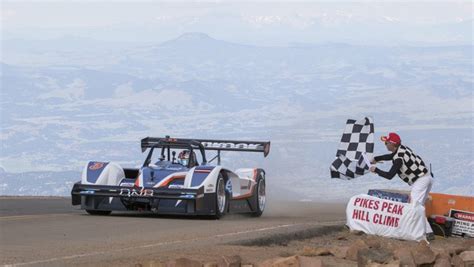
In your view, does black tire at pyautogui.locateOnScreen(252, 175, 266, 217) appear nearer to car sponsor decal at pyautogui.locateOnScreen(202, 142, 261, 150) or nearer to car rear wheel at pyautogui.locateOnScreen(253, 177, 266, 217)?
car rear wheel at pyautogui.locateOnScreen(253, 177, 266, 217)

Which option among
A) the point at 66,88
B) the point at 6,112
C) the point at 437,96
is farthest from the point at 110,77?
the point at 437,96

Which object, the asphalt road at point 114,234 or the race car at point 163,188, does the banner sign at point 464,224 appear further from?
the race car at point 163,188

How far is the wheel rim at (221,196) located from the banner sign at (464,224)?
3.62 meters

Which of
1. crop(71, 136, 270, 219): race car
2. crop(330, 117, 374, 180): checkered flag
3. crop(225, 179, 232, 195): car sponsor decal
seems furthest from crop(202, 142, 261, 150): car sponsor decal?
crop(330, 117, 374, 180): checkered flag

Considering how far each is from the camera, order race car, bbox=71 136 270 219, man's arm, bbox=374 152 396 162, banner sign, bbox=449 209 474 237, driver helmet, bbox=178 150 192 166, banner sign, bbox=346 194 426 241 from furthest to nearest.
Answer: driver helmet, bbox=178 150 192 166 → race car, bbox=71 136 270 219 → banner sign, bbox=449 209 474 237 → man's arm, bbox=374 152 396 162 → banner sign, bbox=346 194 426 241

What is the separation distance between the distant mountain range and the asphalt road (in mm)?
66472

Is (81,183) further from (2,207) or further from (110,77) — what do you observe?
(110,77)

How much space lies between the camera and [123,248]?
13.9m

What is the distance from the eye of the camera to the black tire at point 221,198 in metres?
19.2

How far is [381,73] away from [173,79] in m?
30.8

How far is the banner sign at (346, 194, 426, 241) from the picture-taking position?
17.5 m

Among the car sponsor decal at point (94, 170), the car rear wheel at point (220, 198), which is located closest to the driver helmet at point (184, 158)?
the car rear wheel at point (220, 198)

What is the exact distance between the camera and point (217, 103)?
15375 centimetres

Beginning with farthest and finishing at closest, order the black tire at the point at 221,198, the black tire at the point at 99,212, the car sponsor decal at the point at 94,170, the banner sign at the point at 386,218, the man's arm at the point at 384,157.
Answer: the black tire at the point at 99,212 < the car sponsor decal at the point at 94,170 < the black tire at the point at 221,198 < the man's arm at the point at 384,157 < the banner sign at the point at 386,218
